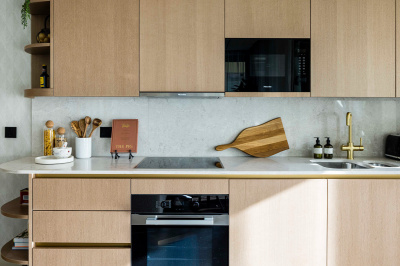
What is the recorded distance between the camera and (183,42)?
217cm

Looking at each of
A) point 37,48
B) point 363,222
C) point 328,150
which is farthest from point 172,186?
point 37,48

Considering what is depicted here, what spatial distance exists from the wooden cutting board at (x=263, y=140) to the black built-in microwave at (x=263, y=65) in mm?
427

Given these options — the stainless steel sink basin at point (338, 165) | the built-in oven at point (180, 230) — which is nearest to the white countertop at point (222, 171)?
the built-in oven at point (180, 230)

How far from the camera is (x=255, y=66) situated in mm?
2172

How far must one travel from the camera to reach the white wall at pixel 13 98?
8.14ft

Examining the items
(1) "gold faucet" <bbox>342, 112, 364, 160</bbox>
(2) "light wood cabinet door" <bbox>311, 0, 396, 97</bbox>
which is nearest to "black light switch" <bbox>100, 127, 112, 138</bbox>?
(2) "light wood cabinet door" <bbox>311, 0, 396, 97</bbox>

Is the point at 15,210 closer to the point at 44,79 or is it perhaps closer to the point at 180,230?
the point at 44,79

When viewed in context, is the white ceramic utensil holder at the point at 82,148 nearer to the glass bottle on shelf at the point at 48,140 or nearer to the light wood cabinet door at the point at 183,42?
the glass bottle on shelf at the point at 48,140

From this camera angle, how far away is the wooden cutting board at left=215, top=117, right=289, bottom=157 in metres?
2.51

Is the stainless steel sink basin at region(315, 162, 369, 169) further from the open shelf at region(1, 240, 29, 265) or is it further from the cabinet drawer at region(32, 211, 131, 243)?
the open shelf at region(1, 240, 29, 265)

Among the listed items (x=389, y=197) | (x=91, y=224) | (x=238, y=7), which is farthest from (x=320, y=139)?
(x=91, y=224)

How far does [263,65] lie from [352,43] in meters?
0.64

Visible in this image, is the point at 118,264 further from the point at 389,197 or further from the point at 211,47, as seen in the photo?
the point at 389,197

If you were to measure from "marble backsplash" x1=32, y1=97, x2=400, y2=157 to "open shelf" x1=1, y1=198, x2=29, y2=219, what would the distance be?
1.66 ft
